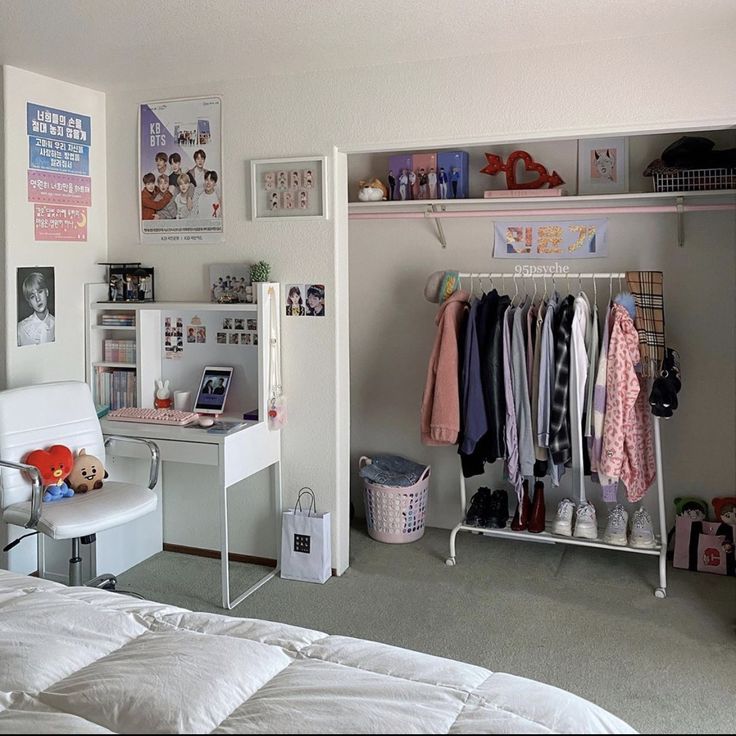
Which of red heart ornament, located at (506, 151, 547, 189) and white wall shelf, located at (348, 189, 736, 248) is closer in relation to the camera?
white wall shelf, located at (348, 189, 736, 248)

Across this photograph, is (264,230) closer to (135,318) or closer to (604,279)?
(135,318)

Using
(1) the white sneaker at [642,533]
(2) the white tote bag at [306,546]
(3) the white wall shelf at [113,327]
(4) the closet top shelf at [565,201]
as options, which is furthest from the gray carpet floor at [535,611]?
(4) the closet top shelf at [565,201]

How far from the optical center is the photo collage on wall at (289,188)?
396 cm

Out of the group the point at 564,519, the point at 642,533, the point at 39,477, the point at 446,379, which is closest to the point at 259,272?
the point at 446,379

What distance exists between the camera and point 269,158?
401cm

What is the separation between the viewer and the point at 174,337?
4387mm

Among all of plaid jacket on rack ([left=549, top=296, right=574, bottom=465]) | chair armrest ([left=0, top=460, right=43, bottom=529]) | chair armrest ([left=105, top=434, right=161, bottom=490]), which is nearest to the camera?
chair armrest ([left=0, top=460, right=43, bottom=529])

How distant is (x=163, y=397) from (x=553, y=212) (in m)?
2.18

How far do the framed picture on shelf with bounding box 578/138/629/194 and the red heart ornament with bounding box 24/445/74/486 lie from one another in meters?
2.81

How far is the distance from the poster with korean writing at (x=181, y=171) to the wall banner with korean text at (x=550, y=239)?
4.89 ft

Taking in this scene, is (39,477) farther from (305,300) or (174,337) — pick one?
(305,300)

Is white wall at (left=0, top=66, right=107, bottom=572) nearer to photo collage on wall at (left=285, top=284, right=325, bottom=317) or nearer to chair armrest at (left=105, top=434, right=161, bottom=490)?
chair armrest at (left=105, top=434, right=161, bottom=490)

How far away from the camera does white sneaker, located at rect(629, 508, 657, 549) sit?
394 centimetres

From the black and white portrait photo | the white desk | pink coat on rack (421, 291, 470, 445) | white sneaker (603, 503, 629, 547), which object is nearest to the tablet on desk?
the white desk
